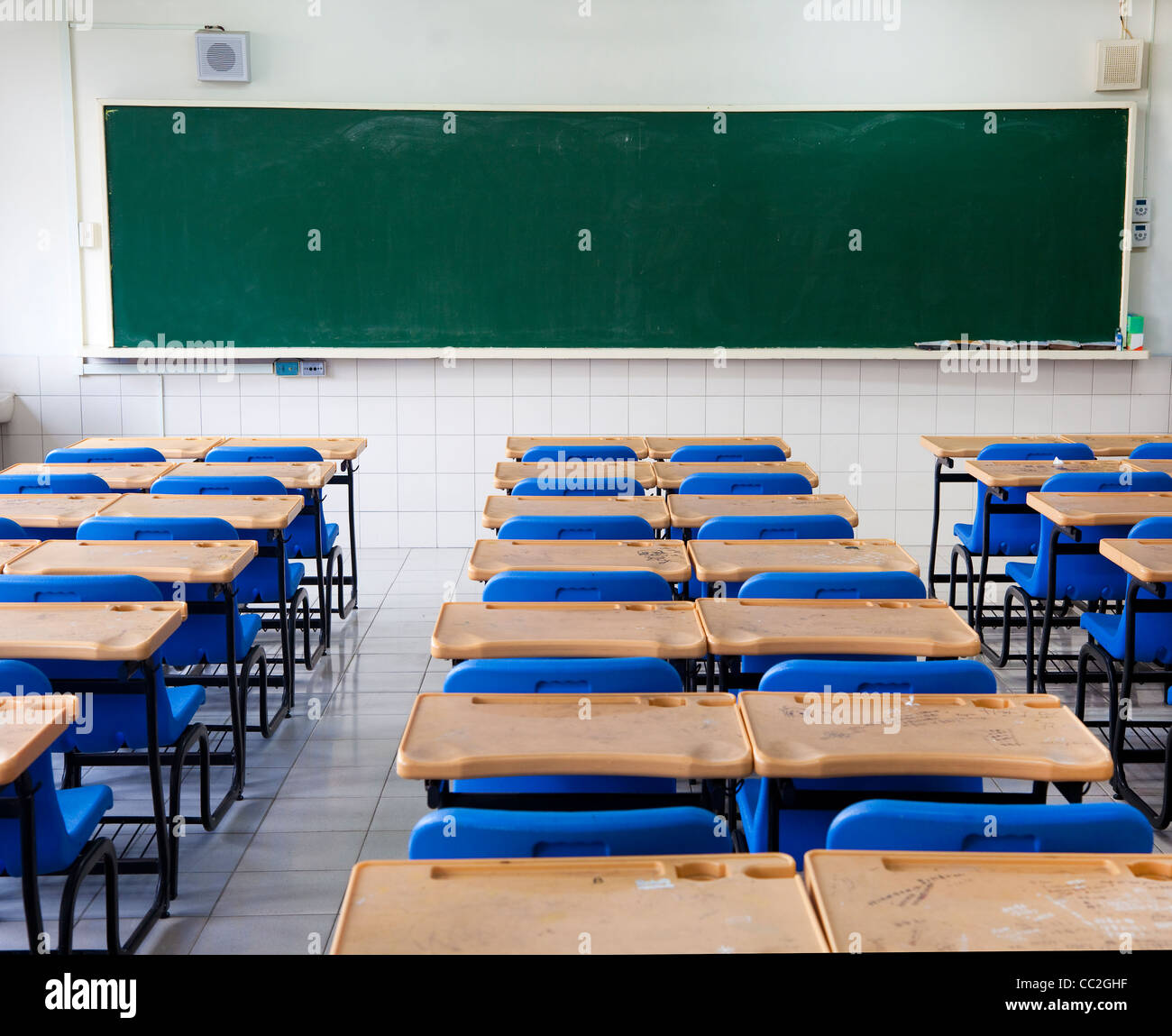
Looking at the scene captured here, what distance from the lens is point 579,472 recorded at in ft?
16.6

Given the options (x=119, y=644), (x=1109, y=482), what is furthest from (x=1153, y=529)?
(x=119, y=644)

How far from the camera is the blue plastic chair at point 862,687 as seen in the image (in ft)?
7.73

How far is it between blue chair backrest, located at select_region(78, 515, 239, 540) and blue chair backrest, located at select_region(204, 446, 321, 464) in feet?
4.88

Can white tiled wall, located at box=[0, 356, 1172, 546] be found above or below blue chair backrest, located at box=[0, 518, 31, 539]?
above

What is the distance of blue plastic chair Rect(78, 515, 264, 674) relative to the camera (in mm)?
3805

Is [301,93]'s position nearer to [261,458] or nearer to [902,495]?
[261,458]

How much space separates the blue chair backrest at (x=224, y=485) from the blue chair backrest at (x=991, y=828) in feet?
11.1

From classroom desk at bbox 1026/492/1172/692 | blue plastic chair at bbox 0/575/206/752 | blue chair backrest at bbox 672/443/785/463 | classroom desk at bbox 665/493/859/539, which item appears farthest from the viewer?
blue chair backrest at bbox 672/443/785/463

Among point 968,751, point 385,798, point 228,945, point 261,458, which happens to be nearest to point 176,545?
point 385,798

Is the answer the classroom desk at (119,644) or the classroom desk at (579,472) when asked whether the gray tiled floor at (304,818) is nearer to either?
the classroom desk at (119,644)

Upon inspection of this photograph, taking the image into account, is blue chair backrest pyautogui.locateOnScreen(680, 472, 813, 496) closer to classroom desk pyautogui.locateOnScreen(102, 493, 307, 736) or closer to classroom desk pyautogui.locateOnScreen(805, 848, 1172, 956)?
classroom desk pyautogui.locateOnScreen(102, 493, 307, 736)

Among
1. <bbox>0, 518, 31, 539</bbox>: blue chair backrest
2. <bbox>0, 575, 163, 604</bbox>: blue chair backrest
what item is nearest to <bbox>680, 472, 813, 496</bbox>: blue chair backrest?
<bbox>0, 575, 163, 604</bbox>: blue chair backrest

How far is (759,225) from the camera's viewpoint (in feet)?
23.2

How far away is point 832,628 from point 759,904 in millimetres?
1350
